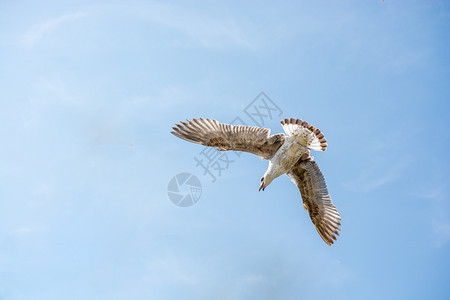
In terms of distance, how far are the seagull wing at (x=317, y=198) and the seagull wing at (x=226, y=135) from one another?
1.51 meters

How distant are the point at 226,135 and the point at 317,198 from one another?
4.23 meters

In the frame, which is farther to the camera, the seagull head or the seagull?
the seagull head

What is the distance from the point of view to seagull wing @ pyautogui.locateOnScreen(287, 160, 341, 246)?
20.9 metres

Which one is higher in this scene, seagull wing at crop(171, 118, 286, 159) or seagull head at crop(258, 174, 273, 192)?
seagull wing at crop(171, 118, 286, 159)

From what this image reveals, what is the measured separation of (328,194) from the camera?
69.6 ft

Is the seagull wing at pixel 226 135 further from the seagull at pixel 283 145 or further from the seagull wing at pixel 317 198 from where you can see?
the seagull wing at pixel 317 198

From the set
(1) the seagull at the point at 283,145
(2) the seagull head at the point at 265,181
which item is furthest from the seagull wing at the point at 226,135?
(2) the seagull head at the point at 265,181

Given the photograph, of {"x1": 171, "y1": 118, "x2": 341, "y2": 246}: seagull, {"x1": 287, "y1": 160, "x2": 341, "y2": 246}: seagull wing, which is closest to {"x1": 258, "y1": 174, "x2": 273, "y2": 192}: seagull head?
{"x1": 171, "y1": 118, "x2": 341, "y2": 246}: seagull

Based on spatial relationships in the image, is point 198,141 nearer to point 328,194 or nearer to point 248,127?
point 248,127

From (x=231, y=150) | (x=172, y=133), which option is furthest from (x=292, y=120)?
(x=172, y=133)

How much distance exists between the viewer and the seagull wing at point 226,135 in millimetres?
19828

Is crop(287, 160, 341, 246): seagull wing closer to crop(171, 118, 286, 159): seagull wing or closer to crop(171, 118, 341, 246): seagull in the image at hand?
crop(171, 118, 341, 246): seagull

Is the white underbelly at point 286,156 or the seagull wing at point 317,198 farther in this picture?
the seagull wing at point 317,198

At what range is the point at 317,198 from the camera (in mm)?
21219
